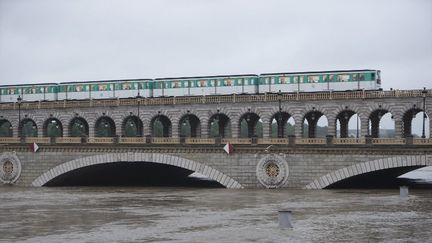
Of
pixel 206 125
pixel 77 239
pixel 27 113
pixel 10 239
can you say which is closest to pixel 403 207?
pixel 77 239

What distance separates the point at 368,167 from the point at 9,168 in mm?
38810

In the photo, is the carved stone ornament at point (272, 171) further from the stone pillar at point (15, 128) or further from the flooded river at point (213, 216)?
the stone pillar at point (15, 128)

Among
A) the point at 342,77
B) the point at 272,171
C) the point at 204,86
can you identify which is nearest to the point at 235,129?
the point at 204,86

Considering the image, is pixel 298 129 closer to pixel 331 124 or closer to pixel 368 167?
pixel 331 124

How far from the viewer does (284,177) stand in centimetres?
6462

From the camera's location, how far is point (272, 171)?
65.6 m

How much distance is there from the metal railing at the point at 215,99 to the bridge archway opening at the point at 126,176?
775 cm

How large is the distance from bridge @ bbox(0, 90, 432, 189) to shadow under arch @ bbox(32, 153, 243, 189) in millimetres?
100

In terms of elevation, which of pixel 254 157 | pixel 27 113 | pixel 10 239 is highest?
pixel 27 113

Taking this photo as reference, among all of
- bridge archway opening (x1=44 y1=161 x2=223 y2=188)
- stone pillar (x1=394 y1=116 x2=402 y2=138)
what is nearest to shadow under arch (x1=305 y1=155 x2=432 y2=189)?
stone pillar (x1=394 y1=116 x2=402 y2=138)

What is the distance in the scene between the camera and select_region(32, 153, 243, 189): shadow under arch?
67.6 m

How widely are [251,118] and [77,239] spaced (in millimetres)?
52505

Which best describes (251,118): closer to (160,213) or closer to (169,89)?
(169,89)

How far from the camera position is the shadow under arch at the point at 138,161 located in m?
67.6
